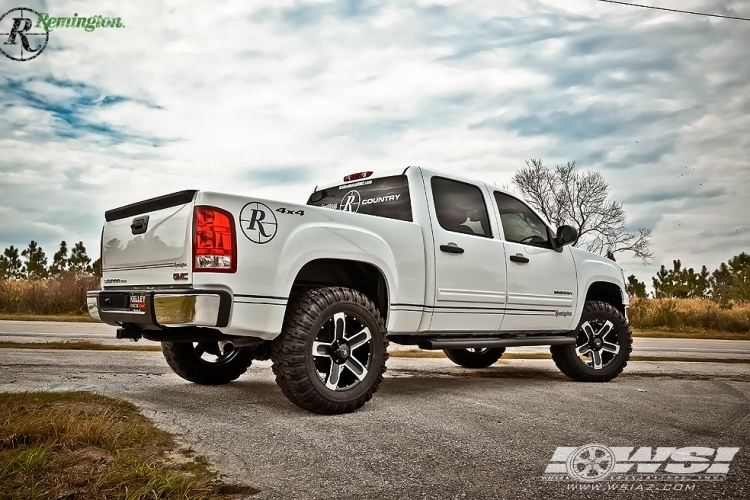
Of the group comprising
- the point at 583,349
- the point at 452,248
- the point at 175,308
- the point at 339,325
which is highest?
the point at 452,248

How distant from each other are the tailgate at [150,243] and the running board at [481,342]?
2358mm

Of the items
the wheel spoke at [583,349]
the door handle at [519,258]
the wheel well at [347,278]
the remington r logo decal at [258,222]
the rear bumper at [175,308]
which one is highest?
the remington r logo decal at [258,222]

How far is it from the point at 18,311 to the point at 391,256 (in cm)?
1702

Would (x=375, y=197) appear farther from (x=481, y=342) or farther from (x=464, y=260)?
(x=481, y=342)

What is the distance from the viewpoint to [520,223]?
23.2ft

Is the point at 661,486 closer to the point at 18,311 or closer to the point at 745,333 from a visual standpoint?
the point at 18,311

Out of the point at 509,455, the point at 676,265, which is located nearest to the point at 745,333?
the point at 676,265

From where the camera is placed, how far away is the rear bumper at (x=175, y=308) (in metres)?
4.37

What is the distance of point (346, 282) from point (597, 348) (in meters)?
3.60

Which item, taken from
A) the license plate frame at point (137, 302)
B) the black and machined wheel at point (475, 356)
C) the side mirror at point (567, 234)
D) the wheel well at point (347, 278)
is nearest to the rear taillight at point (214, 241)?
the license plate frame at point (137, 302)

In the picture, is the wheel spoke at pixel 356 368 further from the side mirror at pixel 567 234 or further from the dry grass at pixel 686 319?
the dry grass at pixel 686 319

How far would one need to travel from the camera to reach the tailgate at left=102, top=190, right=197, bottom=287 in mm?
4594

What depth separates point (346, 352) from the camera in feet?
16.6

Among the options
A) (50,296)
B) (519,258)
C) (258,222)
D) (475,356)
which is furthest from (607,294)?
(50,296)
